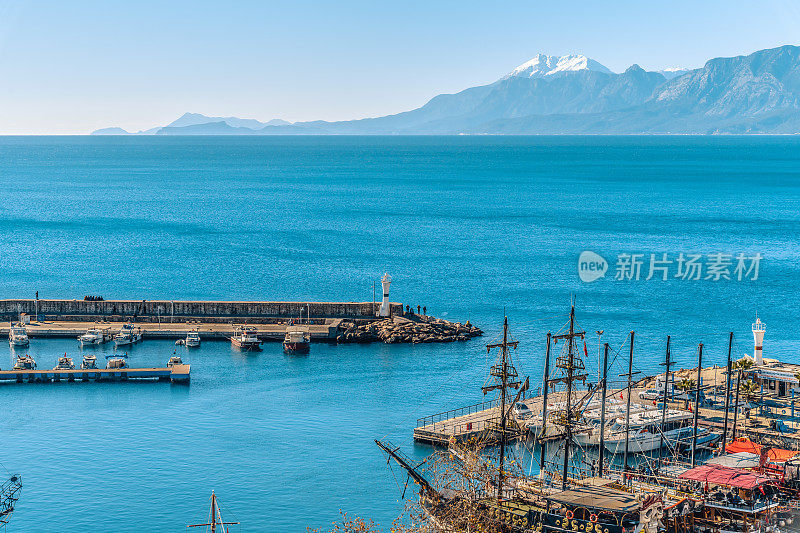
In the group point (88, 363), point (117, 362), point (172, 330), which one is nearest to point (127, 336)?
point (172, 330)

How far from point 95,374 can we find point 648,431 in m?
42.5

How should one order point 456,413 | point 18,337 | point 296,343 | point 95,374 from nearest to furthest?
point 456,413 < point 95,374 < point 296,343 < point 18,337

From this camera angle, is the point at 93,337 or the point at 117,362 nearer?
the point at 117,362

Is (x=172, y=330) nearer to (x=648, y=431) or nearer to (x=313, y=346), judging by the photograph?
(x=313, y=346)

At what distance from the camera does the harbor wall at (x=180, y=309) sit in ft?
314

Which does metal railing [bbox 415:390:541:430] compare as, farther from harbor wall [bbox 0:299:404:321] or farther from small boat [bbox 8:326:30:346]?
small boat [bbox 8:326:30:346]

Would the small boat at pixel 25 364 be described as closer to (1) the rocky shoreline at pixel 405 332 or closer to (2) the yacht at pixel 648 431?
(1) the rocky shoreline at pixel 405 332

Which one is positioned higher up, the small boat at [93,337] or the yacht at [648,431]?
the small boat at [93,337]

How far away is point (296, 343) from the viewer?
282 feet

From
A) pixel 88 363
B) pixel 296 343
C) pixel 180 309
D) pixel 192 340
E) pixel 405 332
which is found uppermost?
pixel 180 309

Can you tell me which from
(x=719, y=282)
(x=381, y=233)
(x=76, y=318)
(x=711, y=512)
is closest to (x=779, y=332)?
(x=719, y=282)

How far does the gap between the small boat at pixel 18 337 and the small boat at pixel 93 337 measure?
15.1 ft

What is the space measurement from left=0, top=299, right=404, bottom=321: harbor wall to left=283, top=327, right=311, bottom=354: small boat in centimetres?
884

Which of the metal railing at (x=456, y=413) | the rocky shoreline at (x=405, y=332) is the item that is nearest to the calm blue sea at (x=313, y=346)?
the metal railing at (x=456, y=413)
